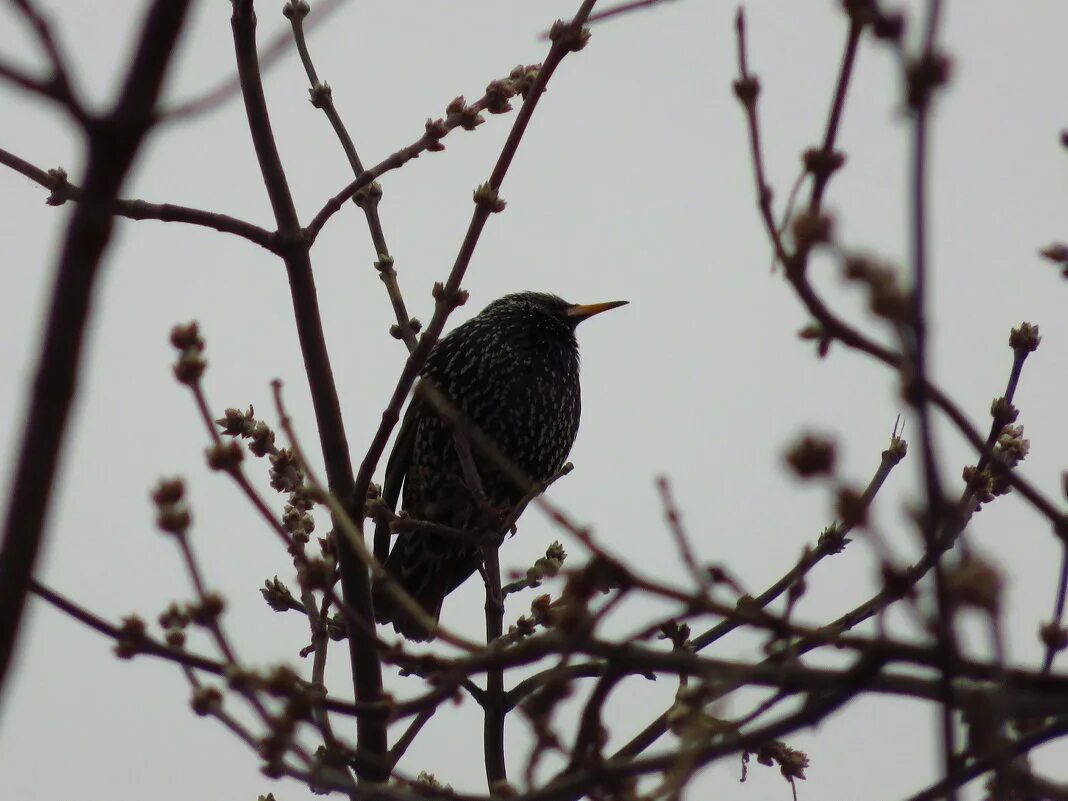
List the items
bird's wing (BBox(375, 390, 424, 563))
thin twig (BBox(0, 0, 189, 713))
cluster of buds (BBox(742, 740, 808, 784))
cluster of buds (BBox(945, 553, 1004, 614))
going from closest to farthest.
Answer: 1. thin twig (BBox(0, 0, 189, 713))
2. cluster of buds (BBox(945, 553, 1004, 614))
3. cluster of buds (BBox(742, 740, 808, 784))
4. bird's wing (BBox(375, 390, 424, 563))

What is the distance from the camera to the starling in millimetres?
5434

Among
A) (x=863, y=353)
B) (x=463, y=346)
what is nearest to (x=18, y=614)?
(x=863, y=353)

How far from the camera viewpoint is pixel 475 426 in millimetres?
5355

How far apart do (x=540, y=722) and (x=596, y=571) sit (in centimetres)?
27

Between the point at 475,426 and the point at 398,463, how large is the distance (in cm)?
36

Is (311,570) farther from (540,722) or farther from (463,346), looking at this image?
(463,346)

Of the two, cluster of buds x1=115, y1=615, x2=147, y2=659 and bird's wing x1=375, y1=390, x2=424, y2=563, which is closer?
cluster of buds x1=115, y1=615, x2=147, y2=659

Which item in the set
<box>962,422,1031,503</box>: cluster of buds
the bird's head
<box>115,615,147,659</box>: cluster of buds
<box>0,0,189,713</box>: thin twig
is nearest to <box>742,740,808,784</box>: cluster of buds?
<box>962,422,1031,503</box>: cluster of buds

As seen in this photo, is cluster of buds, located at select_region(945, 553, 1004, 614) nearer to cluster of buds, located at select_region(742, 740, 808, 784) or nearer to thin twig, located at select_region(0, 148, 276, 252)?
cluster of buds, located at select_region(742, 740, 808, 784)

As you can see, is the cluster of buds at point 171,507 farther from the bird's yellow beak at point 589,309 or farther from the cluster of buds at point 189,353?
the bird's yellow beak at point 589,309

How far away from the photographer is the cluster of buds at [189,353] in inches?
66.5

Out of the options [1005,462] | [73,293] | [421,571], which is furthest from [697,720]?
[421,571]

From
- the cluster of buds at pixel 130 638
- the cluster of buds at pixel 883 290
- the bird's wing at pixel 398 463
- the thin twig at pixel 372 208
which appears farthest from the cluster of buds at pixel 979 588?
the bird's wing at pixel 398 463

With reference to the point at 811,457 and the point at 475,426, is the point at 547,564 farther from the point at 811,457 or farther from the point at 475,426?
the point at 811,457
